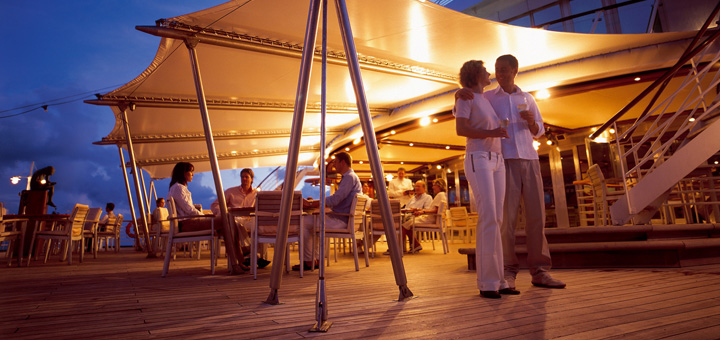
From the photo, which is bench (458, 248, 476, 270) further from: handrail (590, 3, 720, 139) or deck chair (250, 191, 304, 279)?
handrail (590, 3, 720, 139)

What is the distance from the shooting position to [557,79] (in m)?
7.57

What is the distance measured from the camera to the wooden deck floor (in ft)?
5.66

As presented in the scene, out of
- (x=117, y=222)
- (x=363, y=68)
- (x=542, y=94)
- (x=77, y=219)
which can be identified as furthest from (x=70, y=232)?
(x=542, y=94)

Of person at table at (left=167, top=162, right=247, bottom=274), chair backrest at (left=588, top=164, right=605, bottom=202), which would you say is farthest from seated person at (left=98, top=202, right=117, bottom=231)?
chair backrest at (left=588, top=164, right=605, bottom=202)

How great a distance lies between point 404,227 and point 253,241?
12.2 ft

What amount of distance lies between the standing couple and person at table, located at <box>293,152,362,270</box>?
2.37 metres

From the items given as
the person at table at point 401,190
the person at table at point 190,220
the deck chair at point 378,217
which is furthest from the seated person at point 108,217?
the deck chair at point 378,217

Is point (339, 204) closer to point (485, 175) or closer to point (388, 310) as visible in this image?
point (485, 175)

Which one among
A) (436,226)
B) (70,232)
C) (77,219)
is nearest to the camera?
(70,232)

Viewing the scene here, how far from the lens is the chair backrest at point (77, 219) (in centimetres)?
647

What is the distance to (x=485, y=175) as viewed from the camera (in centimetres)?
257

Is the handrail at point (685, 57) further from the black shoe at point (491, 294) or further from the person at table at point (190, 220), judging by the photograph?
the person at table at point (190, 220)

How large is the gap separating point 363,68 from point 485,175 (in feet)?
14.7

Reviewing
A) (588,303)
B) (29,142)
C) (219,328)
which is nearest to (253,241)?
(219,328)
